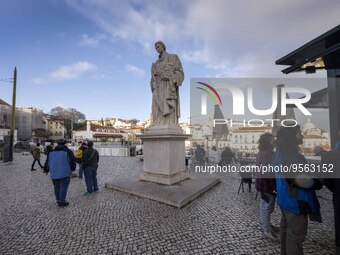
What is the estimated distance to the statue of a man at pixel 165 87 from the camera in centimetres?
763

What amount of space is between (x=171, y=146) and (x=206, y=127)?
6025mm

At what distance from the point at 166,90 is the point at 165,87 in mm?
123

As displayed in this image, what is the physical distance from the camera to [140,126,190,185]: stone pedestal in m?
6.92

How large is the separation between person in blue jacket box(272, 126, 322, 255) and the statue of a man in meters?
5.18

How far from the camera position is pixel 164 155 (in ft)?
22.9

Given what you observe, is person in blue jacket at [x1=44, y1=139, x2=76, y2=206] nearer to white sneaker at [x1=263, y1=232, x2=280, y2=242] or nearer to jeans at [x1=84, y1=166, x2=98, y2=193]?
jeans at [x1=84, y1=166, x2=98, y2=193]

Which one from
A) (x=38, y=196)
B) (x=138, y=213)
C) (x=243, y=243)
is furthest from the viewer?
(x=38, y=196)

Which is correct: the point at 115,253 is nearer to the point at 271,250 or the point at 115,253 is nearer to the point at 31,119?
the point at 271,250

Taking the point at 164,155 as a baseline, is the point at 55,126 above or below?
above

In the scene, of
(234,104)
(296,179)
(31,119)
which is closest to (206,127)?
(234,104)

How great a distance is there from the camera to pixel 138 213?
4.83m

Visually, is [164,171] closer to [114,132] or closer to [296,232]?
[296,232]

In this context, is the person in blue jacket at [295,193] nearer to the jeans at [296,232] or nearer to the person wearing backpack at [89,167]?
the jeans at [296,232]

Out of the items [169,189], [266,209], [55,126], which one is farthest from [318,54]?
[55,126]
